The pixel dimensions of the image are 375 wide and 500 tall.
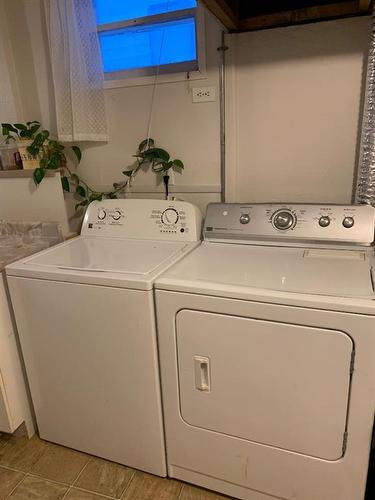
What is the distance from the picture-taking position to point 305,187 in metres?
1.75

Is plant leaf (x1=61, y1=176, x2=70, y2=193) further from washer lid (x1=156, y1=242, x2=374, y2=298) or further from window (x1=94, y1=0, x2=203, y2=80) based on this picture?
washer lid (x1=156, y1=242, x2=374, y2=298)

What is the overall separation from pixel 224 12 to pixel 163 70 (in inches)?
19.4

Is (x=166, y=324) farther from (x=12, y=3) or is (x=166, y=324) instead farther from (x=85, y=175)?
(x=12, y=3)

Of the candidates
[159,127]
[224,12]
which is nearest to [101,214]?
[159,127]

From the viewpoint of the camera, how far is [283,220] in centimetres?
149

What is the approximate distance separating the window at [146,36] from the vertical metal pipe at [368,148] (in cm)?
81

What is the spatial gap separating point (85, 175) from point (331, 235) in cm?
146

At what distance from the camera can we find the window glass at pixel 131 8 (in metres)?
1.71

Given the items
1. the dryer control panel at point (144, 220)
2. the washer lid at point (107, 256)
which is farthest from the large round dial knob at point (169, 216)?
the washer lid at point (107, 256)

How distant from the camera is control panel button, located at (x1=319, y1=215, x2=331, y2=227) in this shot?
1428 millimetres

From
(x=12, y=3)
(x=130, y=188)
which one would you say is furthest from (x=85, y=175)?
(x=12, y=3)

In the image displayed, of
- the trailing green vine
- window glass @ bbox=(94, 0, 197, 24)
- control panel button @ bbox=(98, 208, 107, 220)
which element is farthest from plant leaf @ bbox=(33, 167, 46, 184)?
window glass @ bbox=(94, 0, 197, 24)

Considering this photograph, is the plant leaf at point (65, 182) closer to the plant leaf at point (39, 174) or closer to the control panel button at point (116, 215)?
the plant leaf at point (39, 174)

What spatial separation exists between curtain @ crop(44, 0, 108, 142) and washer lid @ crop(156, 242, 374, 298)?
1023mm
